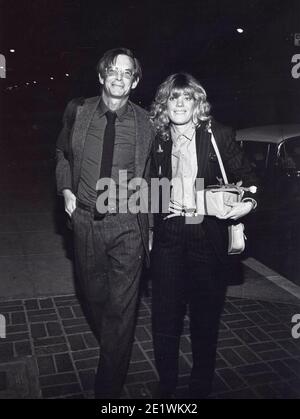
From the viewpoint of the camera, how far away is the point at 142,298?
5.09 metres

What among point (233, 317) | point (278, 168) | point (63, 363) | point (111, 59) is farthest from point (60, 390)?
point (278, 168)

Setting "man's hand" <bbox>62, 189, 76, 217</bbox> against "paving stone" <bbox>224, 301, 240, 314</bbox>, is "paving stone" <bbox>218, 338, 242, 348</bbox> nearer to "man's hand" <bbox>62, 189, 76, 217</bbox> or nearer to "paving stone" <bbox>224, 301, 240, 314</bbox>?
"paving stone" <bbox>224, 301, 240, 314</bbox>

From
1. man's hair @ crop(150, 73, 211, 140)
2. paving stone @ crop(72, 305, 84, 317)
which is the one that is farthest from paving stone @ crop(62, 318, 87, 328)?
man's hair @ crop(150, 73, 211, 140)

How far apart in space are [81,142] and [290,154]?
4.97 metres

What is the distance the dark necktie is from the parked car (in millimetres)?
4505

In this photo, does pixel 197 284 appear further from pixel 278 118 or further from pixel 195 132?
pixel 278 118

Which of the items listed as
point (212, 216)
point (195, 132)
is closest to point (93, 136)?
point (195, 132)

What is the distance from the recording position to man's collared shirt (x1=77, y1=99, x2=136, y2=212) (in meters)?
3.01

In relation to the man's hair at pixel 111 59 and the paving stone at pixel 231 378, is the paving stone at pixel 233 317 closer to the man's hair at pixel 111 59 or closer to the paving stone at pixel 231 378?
the paving stone at pixel 231 378

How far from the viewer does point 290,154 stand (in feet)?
23.6

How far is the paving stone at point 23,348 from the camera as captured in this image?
391 centimetres

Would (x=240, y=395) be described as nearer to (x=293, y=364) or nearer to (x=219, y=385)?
(x=219, y=385)

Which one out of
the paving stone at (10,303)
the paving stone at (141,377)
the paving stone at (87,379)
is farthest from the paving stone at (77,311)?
the paving stone at (141,377)
